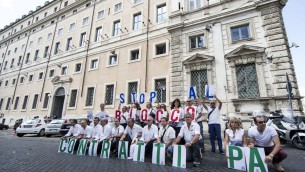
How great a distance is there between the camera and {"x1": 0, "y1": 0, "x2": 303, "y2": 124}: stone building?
10453 millimetres

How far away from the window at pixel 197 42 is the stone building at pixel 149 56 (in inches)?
3.0

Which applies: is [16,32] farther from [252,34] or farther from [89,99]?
[252,34]

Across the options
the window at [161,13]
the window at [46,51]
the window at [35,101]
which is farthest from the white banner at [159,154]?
the window at [46,51]

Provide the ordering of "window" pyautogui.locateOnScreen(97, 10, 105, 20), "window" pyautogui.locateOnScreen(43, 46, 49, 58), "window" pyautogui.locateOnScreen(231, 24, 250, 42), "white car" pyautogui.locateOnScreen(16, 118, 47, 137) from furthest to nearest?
"window" pyautogui.locateOnScreen(43, 46, 49, 58) < "window" pyautogui.locateOnScreen(97, 10, 105, 20) < "white car" pyautogui.locateOnScreen(16, 118, 47, 137) < "window" pyautogui.locateOnScreen(231, 24, 250, 42)

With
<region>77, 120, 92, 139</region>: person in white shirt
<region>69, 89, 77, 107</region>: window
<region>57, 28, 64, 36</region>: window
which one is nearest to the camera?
<region>77, 120, 92, 139</region>: person in white shirt

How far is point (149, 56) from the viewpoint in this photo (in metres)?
15.1

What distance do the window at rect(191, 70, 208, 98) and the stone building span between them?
7cm

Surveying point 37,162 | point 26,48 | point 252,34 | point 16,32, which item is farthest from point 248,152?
point 16,32

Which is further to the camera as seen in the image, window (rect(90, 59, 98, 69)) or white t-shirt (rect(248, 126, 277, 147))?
window (rect(90, 59, 98, 69))

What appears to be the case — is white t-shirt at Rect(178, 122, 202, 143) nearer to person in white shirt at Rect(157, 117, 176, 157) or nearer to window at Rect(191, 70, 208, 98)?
person in white shirt at Rect(157, 117, 176, 157)

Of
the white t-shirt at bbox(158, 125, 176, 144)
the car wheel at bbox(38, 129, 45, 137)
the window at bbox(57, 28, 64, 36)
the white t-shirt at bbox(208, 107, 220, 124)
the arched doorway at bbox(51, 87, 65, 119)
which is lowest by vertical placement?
the car wheel at bbox(38, 129, 45, 137)

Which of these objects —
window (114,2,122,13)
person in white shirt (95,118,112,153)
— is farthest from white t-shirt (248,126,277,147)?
window (114,2,122,13)

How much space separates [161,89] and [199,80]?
3170mm

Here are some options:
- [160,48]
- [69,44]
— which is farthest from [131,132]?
[69,44]
